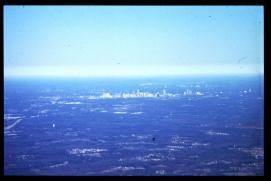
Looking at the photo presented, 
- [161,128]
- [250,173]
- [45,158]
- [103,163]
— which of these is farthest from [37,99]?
[250,173]

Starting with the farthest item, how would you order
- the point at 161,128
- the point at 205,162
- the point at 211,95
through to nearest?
the point at 211,95 < the point at 161,128 < the point at 205,162

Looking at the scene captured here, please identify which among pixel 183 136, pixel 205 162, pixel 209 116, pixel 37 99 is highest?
pixel 37 99

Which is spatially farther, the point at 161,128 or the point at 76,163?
the point at 161,128

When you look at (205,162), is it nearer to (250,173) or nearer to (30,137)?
(250,173)
